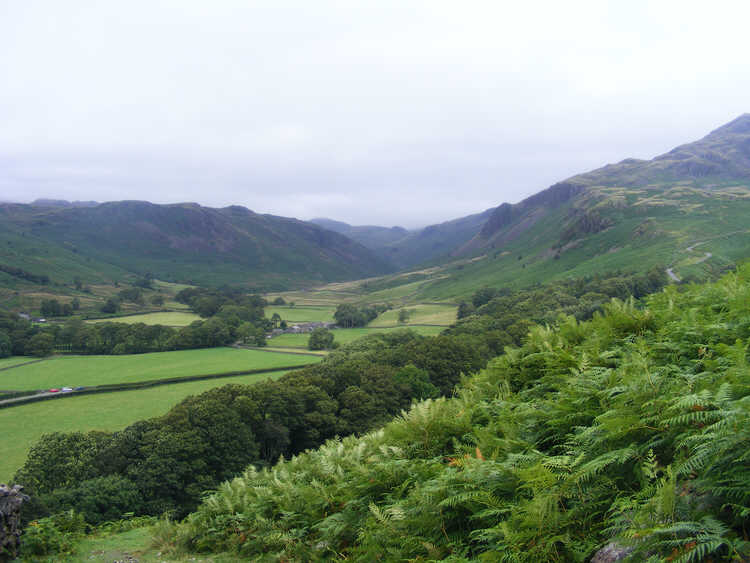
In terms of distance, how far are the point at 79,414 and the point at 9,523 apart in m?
A: 49.9

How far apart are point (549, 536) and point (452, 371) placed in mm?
47038

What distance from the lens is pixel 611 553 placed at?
4352 mm

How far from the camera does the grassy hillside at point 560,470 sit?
4148 mm

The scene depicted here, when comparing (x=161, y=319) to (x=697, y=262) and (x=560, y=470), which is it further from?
(x=697, y=262)

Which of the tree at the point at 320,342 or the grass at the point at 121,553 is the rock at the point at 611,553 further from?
the tree at the point at 320,342

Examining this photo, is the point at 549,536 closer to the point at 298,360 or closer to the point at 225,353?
the point at 298,360

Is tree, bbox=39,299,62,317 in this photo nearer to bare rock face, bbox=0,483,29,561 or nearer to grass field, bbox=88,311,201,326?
grass field, bbox=88,311,201,326

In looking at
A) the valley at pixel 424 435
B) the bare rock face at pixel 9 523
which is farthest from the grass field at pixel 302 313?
the bare rock face at pixel 9 523

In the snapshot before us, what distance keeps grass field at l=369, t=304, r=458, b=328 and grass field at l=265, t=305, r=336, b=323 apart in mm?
22324

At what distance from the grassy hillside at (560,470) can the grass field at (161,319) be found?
130801mm

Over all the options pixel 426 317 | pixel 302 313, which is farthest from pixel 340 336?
pixel 302 313

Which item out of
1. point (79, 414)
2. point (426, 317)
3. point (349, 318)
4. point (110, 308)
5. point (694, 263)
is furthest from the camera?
point (110, 308)

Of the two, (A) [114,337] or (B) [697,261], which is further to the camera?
(B) [697,261]

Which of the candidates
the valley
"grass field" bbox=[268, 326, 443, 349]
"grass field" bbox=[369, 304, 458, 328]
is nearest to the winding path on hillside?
the valley
